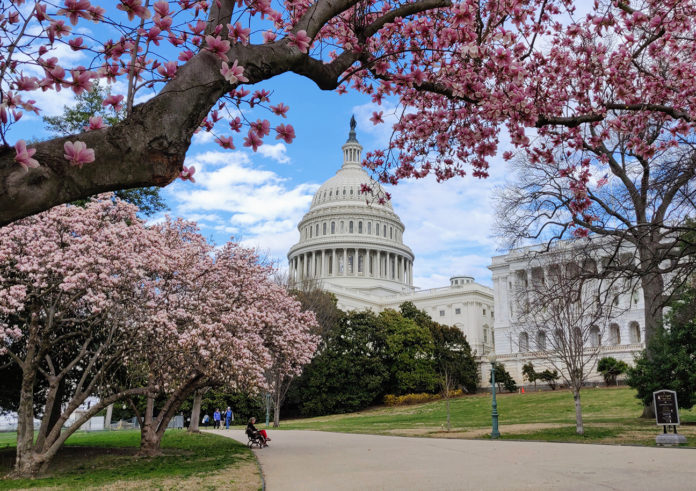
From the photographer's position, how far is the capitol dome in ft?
348

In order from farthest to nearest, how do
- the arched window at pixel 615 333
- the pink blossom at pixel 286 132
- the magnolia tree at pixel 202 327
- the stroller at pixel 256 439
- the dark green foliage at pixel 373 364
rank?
the arched window at pixel 615 333 < the dark green foliage at pixel 373 364 < the stroller at pixel 256 439 < the magnolia tree at pixel 202 327 < the pink blossom at pixel 286 132

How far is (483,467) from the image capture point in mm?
12633

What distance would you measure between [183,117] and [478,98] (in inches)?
167

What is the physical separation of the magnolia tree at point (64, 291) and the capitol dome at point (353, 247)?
86034 mm

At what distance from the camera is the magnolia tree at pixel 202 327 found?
16.4 metres

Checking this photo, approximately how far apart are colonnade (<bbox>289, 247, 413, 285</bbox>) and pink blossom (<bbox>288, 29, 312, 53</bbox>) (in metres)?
101

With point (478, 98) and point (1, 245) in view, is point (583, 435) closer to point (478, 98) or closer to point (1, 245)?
point (478, 98)

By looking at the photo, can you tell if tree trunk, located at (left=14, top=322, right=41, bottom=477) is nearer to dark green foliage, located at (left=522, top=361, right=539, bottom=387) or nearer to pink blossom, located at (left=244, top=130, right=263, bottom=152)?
pink blossom, located at (left=244, top=130, right=263, bottom=152)

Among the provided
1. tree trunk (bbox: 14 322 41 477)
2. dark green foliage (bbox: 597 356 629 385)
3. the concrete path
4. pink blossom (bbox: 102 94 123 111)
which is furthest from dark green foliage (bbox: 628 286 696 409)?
pink blossom (bbox: 102 94 123 111)

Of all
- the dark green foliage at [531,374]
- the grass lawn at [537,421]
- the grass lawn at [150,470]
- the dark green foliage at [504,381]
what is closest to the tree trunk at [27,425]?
the grass lawn at [150,470]

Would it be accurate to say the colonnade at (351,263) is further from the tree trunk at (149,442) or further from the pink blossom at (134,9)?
the pink blossom at (134,9)

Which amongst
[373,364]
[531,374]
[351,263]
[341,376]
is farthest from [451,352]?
[351,263]

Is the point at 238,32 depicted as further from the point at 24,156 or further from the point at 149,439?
the point at 149,439

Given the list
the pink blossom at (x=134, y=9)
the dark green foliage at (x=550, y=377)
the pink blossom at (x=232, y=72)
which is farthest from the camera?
the dark green foliage at (x=550, y=377)
